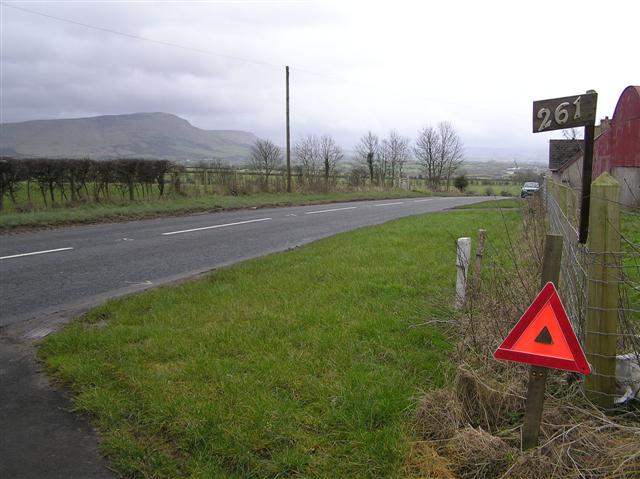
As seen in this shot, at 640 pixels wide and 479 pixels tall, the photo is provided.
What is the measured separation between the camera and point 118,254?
9.51 m

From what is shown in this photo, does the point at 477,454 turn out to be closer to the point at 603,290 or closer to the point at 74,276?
the point at 603,290

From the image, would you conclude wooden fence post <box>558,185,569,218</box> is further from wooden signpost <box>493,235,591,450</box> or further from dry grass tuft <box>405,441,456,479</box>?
dry grass tuft <box>405,441,456,479</box>

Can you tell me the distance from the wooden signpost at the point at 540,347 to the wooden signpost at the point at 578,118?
1126 millimetres

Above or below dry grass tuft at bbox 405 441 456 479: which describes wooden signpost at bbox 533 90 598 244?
above

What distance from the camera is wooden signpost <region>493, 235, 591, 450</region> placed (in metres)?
2.61

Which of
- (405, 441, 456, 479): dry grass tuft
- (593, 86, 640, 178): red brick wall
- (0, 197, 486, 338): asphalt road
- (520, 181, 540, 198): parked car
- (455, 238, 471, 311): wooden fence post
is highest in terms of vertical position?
(593, 86, 640, 178): red brick wall

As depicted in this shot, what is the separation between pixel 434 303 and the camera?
5617 millimetres

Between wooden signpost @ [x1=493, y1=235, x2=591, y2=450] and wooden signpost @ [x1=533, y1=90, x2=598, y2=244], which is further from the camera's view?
wooden signpost @ [x1=533, y1=90, x2=598, y2=244]

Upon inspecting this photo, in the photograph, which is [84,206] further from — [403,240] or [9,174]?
[403,240]

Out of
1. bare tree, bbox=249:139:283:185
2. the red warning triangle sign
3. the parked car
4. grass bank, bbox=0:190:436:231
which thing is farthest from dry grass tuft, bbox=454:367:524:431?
bare tree, bbox=249:139:283:185

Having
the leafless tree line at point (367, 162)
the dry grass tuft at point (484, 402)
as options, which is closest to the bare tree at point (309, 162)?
the leafless tree line at point (367, 162)

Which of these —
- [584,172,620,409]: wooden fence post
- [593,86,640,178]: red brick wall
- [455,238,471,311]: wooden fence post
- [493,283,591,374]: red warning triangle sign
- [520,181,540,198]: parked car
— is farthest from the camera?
[593,86,640,178]: red brick wall

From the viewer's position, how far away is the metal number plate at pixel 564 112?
11.3 ft

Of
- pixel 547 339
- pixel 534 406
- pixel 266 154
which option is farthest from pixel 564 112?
pixel 266 154
